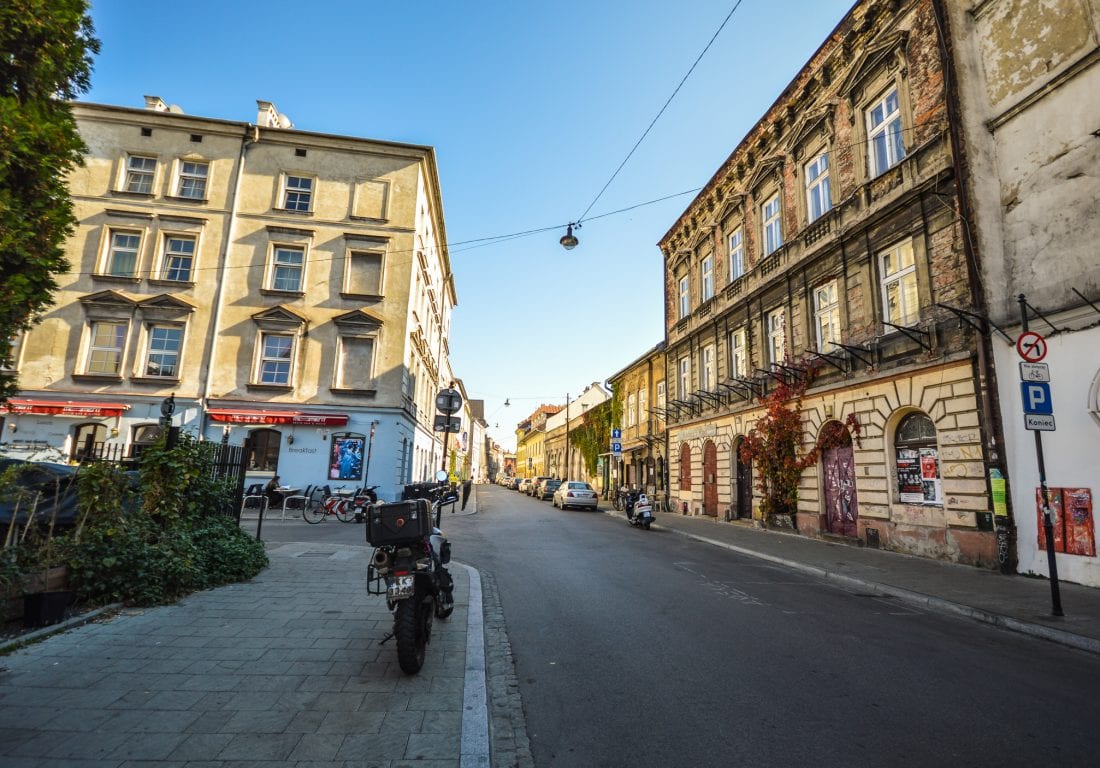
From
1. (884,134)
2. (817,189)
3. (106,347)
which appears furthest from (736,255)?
(106,347)

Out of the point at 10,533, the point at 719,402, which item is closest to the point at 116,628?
the point at 10,533

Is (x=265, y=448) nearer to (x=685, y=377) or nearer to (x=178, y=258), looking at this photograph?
(x=178, y=258)

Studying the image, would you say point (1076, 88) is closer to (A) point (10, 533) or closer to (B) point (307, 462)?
(A) point (10, 533)

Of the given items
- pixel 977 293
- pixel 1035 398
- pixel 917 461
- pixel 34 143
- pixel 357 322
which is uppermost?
pixel 357 322

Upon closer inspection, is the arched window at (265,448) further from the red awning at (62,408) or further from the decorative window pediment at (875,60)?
the decorative window pediment at (875,60)

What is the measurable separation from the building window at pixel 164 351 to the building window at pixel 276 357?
122 inches

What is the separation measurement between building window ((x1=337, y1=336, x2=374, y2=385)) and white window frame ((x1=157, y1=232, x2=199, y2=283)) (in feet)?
21.8

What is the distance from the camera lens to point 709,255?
23.1 meters

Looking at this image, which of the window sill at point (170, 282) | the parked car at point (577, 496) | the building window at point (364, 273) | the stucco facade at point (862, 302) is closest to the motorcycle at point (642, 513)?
the stucco facade at point (862, 302)

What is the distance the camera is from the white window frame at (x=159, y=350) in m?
21.3

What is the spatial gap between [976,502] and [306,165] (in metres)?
25.3

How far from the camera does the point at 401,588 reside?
13.9 feet

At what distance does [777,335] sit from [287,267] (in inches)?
746

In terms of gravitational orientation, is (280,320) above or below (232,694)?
above
